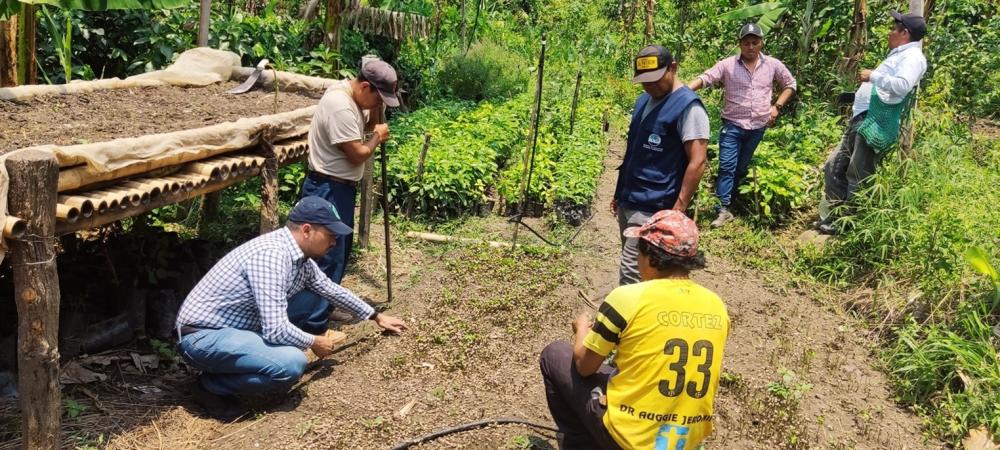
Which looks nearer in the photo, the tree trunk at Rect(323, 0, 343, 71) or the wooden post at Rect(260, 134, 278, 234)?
the wooden post at Rect(260, 134, 278, 234)

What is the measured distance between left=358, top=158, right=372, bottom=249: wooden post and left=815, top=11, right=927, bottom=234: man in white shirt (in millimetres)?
4192

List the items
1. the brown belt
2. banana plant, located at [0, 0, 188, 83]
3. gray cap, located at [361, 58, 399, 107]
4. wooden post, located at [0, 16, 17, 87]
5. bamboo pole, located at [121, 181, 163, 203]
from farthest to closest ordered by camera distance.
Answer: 1. wooden post, located at [0, 16, 17, 87]
2. banana plant, located at [0, 0, 188, 83]
3. the brown belt
4. gray cap, located at [361, 58, 399, 107]
5. bamboo pole, located at [121, 181, 163, 203]

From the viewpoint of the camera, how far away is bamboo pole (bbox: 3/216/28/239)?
10.8 feet

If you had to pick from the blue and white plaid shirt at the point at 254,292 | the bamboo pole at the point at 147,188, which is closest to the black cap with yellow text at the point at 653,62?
the blue and white plaid shirt at the point at 254,292

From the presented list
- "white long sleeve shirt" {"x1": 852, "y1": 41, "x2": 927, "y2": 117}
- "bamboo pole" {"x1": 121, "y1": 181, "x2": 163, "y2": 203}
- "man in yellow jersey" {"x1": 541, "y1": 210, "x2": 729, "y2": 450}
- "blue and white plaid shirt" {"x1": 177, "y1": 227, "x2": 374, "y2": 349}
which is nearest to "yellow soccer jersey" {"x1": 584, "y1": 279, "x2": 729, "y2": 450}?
"man in yellow jersey" {"x1": 541, "y1": 210, "x2": 729, "y2": 450}

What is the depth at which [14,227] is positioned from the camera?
3.32 metres

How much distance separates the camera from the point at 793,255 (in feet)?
23.7

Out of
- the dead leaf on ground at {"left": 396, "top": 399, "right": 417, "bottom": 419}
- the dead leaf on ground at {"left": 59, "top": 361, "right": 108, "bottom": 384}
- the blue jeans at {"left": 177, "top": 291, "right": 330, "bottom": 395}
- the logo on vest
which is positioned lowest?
the dead leaf on ground at {"left": 59, "top": 361, "right": 108, "bottom": 384}

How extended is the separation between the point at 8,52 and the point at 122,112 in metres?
1.49

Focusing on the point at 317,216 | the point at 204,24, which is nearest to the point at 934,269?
the point at 317,216

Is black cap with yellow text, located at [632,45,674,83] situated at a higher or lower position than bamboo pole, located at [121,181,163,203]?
higher

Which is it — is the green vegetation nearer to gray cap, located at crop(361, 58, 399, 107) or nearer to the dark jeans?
the dark jeans

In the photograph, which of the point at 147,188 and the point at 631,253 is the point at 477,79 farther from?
the point at 147,188

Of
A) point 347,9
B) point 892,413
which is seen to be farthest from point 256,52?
point 892,413
